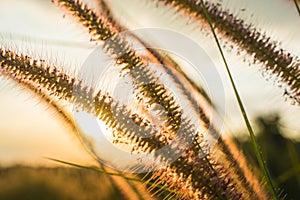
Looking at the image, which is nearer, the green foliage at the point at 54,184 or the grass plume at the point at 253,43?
the grass plume at the point at 253,43

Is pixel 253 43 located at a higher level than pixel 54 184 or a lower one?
higher

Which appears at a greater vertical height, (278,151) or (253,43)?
(253,43)

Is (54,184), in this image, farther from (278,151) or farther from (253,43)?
(278,151)

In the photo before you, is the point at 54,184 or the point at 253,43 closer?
the point at 253,43

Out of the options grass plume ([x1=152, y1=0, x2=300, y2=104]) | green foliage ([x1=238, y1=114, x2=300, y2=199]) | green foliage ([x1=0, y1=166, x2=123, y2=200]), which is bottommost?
green foliage ([x1=0, y1=166, x2=123, y2=200])

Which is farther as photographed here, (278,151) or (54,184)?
(278,151)

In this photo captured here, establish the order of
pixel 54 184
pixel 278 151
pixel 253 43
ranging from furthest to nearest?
pixel 278 151
pixel 54 184
pixel 253 43

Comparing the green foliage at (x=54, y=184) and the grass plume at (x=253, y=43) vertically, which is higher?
the grass plume at (x=253, y=43)

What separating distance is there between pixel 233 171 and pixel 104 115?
42 centimetres

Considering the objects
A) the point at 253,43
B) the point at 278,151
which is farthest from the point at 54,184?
the point at 278,151

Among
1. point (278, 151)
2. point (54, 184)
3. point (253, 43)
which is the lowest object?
point (54, 184)

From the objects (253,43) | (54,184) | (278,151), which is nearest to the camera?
(253,43)

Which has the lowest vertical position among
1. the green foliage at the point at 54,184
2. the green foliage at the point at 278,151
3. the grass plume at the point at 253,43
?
the green foliage at the point at 54,184

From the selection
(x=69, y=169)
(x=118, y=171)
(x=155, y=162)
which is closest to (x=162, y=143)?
(x=155, y=162)
